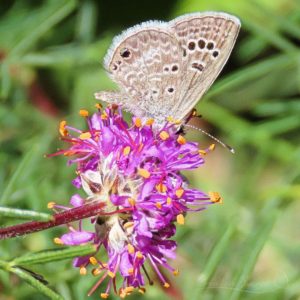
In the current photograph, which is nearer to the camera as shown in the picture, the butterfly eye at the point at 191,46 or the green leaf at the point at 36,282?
the green leaf at the point at 36,282

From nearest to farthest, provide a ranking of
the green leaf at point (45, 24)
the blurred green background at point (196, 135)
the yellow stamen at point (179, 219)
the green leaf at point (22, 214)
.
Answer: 1. the green leaf at point (22, 214)
2. the yellow stamen at point (179, 219)
3. the blurred green background at point (196, 135)
4. the green leaf at point (45, 24)

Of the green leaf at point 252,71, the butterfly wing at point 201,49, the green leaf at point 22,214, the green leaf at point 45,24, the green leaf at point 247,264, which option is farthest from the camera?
the green leaf at point 45,24

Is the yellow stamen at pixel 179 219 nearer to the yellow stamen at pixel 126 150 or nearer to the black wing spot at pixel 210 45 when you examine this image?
the yellow stamen at pixel 126 150

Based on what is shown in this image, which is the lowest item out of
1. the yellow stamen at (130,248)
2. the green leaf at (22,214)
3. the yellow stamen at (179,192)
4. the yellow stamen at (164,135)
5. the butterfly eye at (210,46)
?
the yellow stamen at (130,248)

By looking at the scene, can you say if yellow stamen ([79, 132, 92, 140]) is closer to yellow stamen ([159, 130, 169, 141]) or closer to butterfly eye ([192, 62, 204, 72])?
yellow stamen ([159, 130, 169, 141])

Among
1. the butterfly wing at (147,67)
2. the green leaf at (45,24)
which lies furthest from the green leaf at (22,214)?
the green leaf at (45,24)

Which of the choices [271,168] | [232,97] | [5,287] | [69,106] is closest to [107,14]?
[69,106]

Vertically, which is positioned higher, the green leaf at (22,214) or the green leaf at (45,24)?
the green leaf at (45,24)
